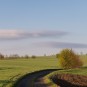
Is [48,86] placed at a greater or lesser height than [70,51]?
lesser

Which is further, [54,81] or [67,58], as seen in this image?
[67,58]

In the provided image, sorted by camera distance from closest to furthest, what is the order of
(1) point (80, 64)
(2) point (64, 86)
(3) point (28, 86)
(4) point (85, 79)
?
(3) point (28, 86) → (2) point (64, 86) → (4) point (85, 79) → (1) point (80, 64)

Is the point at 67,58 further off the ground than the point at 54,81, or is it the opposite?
the point at 67,58

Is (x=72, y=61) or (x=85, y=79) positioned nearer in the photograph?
(x=85, y=79)

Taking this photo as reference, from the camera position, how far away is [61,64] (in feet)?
412

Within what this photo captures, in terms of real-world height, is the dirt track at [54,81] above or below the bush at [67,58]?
below

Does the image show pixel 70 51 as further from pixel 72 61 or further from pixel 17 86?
pixel 17 86

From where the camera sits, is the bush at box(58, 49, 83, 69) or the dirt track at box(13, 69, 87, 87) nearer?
the dirt track at box(13, 69, 87, 87)

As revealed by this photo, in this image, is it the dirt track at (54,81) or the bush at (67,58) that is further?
the bush at (67,58)

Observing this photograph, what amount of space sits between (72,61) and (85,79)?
147ft

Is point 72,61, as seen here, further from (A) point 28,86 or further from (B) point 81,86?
(A) point 28,86

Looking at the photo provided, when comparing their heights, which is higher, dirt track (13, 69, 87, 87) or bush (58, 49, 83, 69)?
bush (58, 49, 83, 69)

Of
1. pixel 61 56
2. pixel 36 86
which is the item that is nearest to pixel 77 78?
pixel 36 86

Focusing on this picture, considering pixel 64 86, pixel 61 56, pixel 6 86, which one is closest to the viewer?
pixel 6 86
